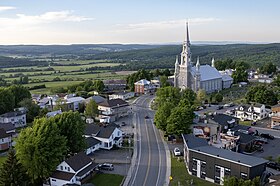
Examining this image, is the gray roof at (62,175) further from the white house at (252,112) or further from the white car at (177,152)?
the white house at (252,112)

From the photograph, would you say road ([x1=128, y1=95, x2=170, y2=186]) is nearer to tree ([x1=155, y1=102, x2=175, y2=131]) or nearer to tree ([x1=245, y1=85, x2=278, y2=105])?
tree ([x1=155, y1=102, x2=175, y2=131])

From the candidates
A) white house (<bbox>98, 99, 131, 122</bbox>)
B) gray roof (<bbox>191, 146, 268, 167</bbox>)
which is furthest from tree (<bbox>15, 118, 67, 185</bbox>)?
white house (<bbox>98, 99, 131, 122</bbox>)

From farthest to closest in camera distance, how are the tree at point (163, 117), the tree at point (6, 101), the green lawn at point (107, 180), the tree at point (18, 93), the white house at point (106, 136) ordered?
the tree at point (18, 93) < the tree at point (6, 101) < the tree at point (163, 117) < the white house at point (106, 136) < the green lawn at point (107, 180)

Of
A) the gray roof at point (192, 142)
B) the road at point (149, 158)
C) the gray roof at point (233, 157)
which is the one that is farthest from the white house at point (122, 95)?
the gray roof at point (233, 157)

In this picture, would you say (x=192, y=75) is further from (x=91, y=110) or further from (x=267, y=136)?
(x=267, y=136)

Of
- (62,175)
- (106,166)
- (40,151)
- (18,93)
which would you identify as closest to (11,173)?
(40,151)
